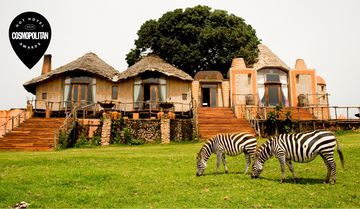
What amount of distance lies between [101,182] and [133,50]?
1070 inches

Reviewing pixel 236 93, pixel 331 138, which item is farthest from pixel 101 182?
pixel 236 93

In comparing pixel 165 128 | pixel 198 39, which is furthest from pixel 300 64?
pixel 165 128

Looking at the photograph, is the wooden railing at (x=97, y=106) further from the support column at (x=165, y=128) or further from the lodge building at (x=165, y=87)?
the support column at (x=165, y=128)

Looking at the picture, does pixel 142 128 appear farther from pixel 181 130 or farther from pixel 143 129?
pixel 181 130

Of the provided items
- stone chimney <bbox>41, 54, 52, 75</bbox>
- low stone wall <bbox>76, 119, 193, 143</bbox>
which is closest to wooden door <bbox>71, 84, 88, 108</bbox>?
low stone wall <bbox>76, 119, 193, 143</bbox>

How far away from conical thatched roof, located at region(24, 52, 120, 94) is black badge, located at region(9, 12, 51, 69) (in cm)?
1514

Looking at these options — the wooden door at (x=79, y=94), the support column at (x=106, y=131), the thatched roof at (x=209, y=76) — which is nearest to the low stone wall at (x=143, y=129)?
the support column at (x=106, y=131)

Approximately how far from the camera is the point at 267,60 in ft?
97.7

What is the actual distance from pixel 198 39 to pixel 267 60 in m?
7.85

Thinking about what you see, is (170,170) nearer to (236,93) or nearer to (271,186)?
(271,186)

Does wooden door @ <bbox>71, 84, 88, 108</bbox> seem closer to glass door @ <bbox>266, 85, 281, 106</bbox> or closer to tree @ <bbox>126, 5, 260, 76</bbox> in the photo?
tree @ <bbox>126, 5, 260, 76</bbox>

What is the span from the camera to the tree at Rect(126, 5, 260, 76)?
1232 inches

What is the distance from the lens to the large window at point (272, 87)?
28.1 meters

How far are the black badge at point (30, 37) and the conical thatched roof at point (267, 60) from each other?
2142cm
